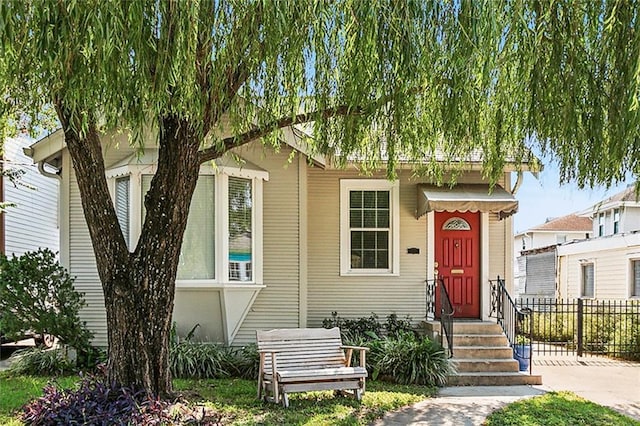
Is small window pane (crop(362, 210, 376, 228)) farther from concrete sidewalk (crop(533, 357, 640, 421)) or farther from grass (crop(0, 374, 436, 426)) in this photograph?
concrete sidewalk (crop(533, 357, 640, 421))

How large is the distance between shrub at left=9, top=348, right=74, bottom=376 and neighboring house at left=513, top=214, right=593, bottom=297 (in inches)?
708

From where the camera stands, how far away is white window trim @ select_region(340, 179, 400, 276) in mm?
10781

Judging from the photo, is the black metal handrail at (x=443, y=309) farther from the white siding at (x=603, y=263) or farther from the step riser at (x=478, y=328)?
the white siding at (x=603, y=263)

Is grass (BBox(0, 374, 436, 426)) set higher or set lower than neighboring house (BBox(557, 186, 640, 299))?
lower

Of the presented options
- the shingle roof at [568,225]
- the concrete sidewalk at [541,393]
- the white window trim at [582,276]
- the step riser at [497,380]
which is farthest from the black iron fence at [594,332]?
the shingle roof at [568,225]

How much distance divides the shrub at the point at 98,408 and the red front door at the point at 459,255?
6390 millimetres

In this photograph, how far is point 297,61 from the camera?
5.23m

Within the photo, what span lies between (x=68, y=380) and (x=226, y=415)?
10.1 ft

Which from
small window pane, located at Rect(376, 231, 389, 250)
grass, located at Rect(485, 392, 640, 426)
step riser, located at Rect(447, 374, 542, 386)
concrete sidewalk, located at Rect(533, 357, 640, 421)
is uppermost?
small window pane, located at Rect(376, 231, 389, 250)

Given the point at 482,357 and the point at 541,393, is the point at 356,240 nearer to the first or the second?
the point at 482,357

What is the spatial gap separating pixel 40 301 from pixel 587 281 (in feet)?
55.9

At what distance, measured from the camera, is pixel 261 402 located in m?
7.55

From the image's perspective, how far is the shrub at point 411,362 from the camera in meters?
8.88

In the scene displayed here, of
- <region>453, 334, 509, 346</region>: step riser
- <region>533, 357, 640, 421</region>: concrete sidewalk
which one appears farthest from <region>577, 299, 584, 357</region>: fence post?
<region>453, 334, 509, 346</region>: step riser
